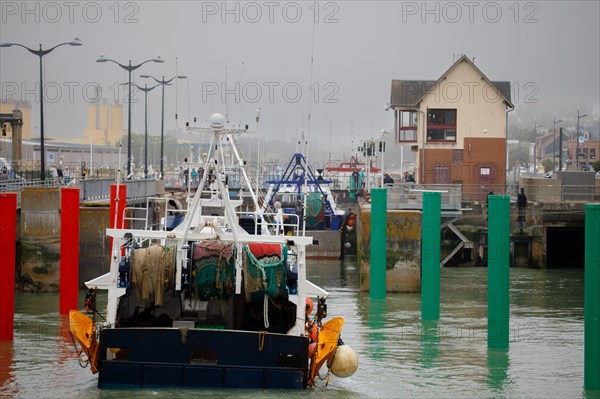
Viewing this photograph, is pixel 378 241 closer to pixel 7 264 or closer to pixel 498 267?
pixel 498 267

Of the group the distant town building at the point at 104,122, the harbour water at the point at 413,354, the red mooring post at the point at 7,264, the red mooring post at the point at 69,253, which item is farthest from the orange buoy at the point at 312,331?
the distant town building at the point at 104,122

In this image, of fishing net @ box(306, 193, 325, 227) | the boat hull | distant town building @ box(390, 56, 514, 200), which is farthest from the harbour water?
distant town building @ box(390, 56, 514, 200)

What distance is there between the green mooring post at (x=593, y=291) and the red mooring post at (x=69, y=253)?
1441 cm

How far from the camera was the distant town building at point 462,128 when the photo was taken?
6244cm

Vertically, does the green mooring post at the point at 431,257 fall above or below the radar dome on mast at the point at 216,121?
below

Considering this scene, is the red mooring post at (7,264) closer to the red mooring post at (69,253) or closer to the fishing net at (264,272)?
the red mooring post at (69,253)

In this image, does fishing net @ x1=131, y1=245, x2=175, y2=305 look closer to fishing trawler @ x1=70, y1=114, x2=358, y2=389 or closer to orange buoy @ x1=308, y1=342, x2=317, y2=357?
fishing trawler @ x1=70, y1=114, x2=358, y2=389

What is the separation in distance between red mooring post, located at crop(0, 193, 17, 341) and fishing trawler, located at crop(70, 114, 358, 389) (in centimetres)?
362

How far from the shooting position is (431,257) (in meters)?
31.1

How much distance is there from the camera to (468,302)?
37.2 metres

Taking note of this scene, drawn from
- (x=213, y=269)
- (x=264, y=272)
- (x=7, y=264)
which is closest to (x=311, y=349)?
(x=264, y=272)

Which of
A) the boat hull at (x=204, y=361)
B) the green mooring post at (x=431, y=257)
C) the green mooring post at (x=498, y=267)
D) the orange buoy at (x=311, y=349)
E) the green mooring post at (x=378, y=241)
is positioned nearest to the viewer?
the boat hull at (x=204, y=361)

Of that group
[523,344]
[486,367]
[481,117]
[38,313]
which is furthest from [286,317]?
[481,117]

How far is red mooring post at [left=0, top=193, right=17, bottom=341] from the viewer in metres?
26.6
